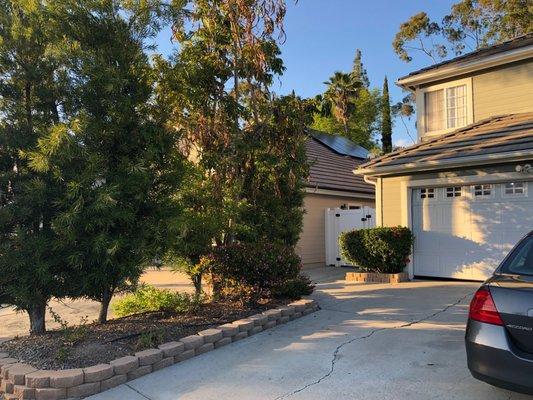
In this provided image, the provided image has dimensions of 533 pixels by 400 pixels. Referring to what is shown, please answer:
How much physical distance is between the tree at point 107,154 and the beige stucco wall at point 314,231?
8.79 m

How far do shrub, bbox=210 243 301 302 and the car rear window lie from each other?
13.7 feet

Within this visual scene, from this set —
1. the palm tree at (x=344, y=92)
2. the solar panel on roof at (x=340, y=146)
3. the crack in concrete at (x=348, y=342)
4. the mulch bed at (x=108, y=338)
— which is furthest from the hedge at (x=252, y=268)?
the palm tree at (x=344, y=92)

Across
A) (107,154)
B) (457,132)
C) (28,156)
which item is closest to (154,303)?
(107,154)

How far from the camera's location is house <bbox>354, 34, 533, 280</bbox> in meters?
10.2

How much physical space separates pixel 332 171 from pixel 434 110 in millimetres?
5549

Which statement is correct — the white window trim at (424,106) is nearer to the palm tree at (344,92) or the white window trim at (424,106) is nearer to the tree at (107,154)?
the tree at (107,154)

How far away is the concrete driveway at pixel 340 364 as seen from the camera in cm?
469

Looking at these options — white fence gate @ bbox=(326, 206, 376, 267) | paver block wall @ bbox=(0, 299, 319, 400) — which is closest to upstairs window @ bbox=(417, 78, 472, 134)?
white fence gate @ bbox=(326, 206, 376, 267)

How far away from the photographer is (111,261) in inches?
249

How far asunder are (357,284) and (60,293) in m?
6.85

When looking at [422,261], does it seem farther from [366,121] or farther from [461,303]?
[366,121]

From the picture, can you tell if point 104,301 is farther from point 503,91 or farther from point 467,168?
point 503,91

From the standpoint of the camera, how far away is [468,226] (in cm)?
1076

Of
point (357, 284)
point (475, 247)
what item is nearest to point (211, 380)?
point (357, 284)
